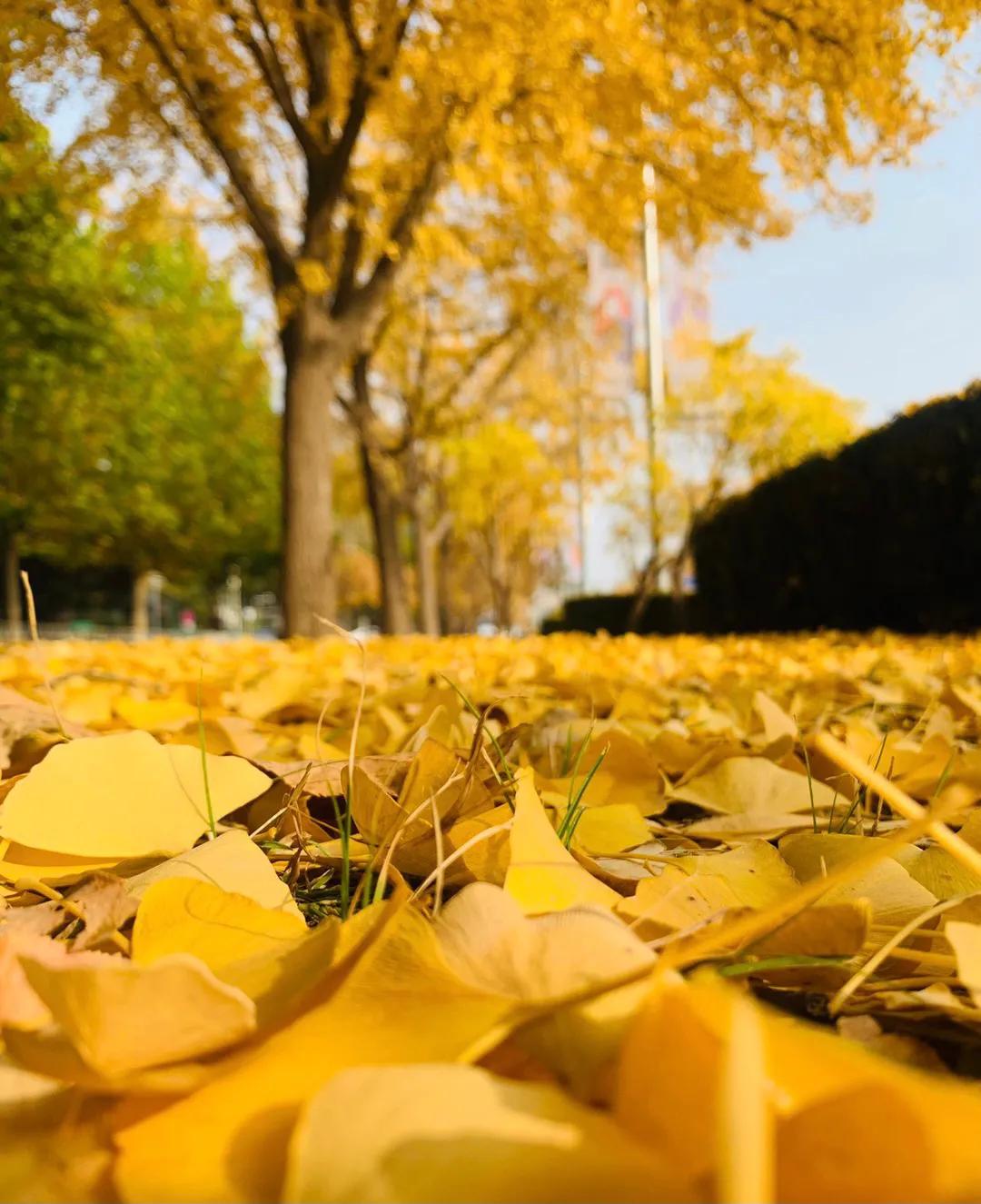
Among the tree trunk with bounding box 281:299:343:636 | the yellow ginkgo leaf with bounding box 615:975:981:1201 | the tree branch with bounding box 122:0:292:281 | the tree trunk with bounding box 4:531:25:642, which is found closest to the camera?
the yellow ginkgo leaf with bounding box 615:975:981:1201

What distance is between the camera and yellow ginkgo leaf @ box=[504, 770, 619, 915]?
462 millimetres

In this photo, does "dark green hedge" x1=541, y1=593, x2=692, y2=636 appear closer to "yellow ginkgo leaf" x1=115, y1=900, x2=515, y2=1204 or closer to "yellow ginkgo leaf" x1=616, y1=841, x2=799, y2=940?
"yellow ginkgo leaf" x1=616, y1=841, x2=799, y2=940

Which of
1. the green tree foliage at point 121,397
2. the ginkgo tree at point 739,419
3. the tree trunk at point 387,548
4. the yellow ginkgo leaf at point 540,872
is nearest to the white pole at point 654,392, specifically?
the ginkgo tree at point 739,419

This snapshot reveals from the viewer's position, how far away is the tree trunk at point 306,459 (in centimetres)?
616

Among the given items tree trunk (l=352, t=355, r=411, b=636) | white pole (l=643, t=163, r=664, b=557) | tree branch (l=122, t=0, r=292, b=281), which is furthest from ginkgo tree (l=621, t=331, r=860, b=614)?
tree branch (l=122, t=0, r=292, b=281)

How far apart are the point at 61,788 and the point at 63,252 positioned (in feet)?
55.8

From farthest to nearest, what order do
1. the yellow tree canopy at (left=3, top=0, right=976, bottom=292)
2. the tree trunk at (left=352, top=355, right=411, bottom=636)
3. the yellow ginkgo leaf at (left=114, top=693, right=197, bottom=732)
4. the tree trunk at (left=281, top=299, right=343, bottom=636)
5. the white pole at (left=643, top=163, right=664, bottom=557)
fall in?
the white pole at (left=643, top=163, right=664, bottom=557), the tree trunk at (left=352, top=355, right=411, bottom=636), the tree trunk at (left=281, top=299, right=343, bottom=636), the yellow tree canopy at (left=3, top=0, right=976, bottom=292), the yellow ginkgo leaf at (left=114, top=693, right=197, bottom=732)

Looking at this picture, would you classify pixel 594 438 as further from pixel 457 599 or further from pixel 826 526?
pixel 457 599

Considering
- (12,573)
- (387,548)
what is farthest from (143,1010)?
(12,573)

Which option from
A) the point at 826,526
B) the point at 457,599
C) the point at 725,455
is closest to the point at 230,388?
the point at 725,455

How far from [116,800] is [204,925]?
0.24 meters

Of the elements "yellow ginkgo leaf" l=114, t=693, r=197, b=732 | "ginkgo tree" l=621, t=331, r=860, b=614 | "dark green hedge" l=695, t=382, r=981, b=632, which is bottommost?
"yellow ginkgo leaf" l=114, t=693, r=197, b=732

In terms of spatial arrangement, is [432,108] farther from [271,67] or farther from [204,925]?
[204,925]

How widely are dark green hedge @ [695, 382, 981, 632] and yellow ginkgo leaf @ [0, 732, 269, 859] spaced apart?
5.72 m
